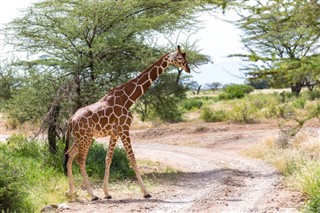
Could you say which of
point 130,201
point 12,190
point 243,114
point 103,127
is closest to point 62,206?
point 12,190

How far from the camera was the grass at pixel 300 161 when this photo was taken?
9.82 m

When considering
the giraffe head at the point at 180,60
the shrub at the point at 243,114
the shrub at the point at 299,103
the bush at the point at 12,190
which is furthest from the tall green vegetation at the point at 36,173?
the shrub at the point at 299,103

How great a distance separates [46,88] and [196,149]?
291 inches

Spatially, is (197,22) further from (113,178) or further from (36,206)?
(36,206)

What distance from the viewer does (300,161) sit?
42.5 feet

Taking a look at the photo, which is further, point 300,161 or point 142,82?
point 300,161

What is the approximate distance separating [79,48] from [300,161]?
5885mm

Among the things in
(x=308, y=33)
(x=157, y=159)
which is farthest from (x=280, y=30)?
(x=157, y=159)

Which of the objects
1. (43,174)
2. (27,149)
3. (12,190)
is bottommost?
(43,174)

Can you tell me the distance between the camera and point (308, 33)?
6.47 m

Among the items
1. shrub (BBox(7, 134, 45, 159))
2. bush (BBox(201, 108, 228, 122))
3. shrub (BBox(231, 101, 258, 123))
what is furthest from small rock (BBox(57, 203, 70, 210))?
bush (BBox(201, 108, 228, 122))

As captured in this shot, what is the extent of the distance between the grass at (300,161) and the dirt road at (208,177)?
10.9 inches

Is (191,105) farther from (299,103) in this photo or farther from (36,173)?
(36,173)

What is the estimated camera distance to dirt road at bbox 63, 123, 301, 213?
9.89 meters
